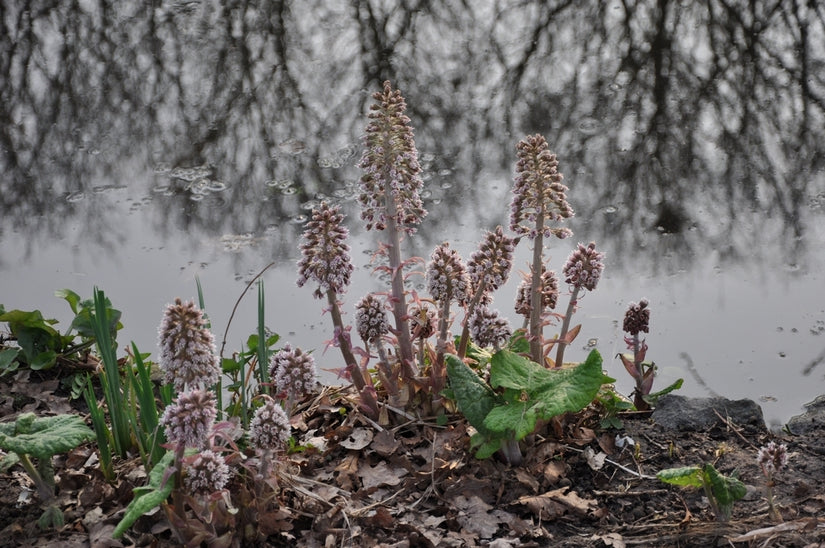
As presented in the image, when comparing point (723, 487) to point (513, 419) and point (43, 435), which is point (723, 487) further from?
point (43, 435)

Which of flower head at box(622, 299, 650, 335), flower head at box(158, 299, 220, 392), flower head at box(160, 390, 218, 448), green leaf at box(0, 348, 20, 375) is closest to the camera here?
flower head at box(160, 390, 218, 448)

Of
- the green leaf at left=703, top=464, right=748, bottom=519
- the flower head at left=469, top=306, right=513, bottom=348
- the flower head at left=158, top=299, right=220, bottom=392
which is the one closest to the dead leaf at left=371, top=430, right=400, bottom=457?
the flower head at left=469, top=306, right=513, bottom=348

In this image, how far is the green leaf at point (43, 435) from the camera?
9.25ft

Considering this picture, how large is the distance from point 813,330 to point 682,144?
1961mm

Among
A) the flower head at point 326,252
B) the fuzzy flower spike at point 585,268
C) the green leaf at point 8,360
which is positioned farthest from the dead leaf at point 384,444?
the green leaf at point 8,360

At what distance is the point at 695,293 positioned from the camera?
4590 millimetres

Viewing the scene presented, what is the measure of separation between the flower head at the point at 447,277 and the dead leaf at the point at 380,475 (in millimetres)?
626

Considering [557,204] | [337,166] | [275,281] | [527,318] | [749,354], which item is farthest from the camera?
[337,166]

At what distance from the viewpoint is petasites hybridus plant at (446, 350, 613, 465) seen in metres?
2.98

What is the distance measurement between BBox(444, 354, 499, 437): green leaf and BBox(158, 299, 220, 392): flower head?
893mm

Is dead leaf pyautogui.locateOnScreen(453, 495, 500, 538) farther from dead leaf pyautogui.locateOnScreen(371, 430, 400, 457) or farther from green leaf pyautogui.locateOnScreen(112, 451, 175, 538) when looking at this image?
green leaf pyautogui.locateOnScreen(112, 451, 175, 538)

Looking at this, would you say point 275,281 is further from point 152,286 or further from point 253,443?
point 253,443

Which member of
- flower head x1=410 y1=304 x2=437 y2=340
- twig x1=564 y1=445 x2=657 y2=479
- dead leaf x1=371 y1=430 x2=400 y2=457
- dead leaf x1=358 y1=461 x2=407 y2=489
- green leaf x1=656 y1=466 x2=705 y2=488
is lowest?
dead leaf x1=358 y1=461 x2=407 y2=489

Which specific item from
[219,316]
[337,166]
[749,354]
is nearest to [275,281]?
[219,316]
